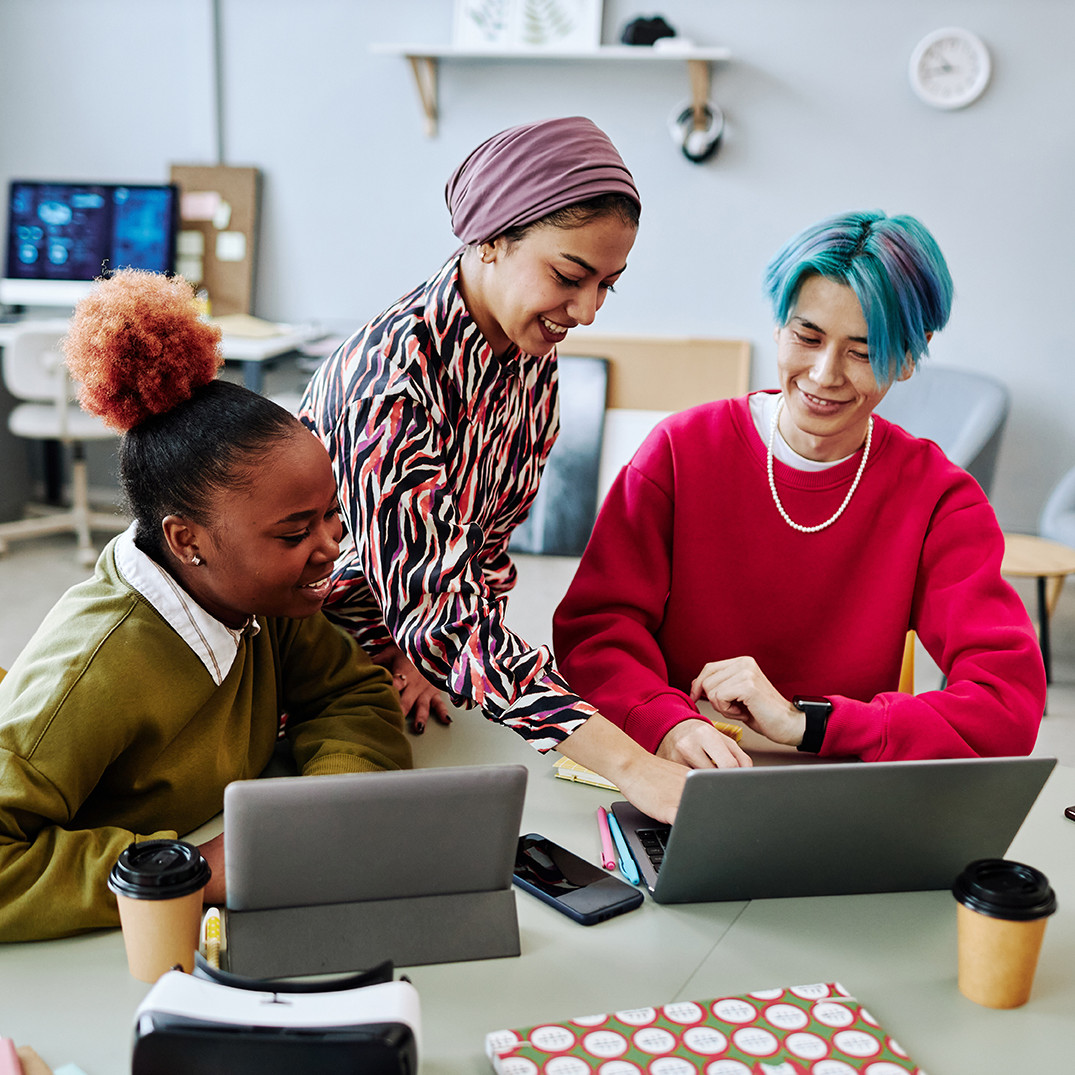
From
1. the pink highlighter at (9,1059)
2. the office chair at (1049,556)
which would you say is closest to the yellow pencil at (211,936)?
the pink highlighter at (9,1059)

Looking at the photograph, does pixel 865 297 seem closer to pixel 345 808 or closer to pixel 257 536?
pixel 257 536

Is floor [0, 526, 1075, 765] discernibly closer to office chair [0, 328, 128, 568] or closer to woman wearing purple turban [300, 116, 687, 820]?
office chair [0, 328, 128, 568]

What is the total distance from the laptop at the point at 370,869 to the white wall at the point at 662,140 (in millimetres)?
3738

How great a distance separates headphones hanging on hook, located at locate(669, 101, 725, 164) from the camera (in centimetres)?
416

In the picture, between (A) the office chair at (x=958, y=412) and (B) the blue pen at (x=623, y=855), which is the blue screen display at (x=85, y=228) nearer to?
(A) the office chair at (x=958, y=412)

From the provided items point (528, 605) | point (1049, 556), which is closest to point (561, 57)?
point (528, 605)

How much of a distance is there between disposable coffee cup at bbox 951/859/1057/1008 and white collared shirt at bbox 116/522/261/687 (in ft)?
2.22

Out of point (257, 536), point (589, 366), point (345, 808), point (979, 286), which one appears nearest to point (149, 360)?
point (257, 536)

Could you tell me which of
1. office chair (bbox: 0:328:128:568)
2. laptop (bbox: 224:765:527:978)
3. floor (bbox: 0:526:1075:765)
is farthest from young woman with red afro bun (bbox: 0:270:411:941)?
office chair (bbox: 0:328:128:568)

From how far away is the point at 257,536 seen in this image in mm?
1062

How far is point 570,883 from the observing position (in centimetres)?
101

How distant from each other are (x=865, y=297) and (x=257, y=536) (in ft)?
2.33

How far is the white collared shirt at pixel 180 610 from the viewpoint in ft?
3.42

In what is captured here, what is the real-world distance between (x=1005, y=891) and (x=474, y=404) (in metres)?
0.74
